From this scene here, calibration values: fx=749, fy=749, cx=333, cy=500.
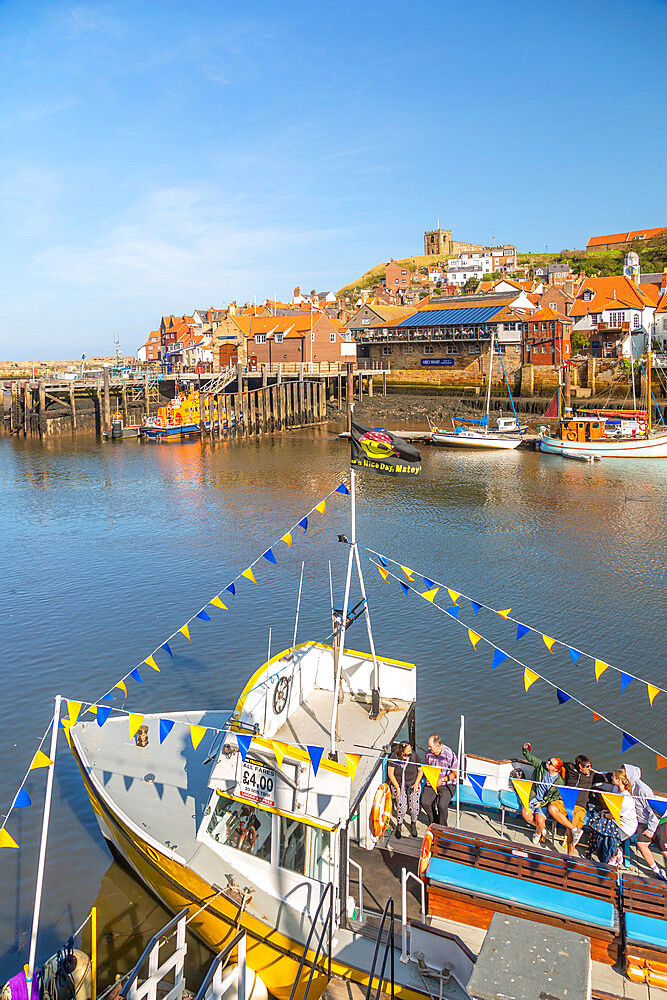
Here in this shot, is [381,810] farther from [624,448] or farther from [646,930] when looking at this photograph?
[624,448]

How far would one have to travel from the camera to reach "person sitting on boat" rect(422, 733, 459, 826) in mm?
9102

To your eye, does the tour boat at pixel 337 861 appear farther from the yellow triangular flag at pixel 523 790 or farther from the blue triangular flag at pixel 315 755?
the yellow triangular flag at pixel 523 790

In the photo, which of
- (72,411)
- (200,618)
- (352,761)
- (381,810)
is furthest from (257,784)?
(72,411)

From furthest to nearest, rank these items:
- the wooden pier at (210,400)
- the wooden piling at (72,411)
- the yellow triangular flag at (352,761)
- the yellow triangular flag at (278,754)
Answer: the wooden piling at (72,411) → the wooden pier at (210,400) → the yellow triangular flag at (278,754) → the yellow triangular flag at (352,761)

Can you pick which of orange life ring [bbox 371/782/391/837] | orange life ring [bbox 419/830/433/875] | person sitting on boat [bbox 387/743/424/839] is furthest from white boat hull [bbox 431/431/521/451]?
orange life ring [bbox 419/830/433/875]

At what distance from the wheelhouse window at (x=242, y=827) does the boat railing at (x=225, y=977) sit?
95 cm

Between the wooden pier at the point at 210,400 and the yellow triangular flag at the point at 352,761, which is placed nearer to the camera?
the yellow triangular flag at the point at 352,761

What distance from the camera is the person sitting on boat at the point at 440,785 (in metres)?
9.10

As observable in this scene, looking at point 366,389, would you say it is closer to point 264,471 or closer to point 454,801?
point 264,471

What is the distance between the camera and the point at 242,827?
8336 millimetres

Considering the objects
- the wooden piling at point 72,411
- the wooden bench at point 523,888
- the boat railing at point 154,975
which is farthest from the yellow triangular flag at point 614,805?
the wooden piling at point 72,411

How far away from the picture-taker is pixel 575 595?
69.0ft

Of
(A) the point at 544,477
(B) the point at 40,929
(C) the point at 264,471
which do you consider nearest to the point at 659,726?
(B) the point at 40,929

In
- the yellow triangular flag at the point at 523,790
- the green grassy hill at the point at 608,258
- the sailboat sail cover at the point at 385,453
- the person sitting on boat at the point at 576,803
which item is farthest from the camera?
the green grassy hill at the point at 608,258
